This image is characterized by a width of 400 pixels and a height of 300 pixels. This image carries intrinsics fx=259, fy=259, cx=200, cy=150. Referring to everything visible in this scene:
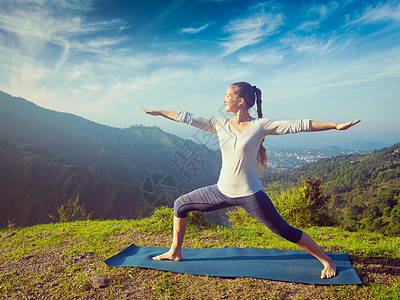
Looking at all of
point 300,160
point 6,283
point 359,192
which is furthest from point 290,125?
point 300,160

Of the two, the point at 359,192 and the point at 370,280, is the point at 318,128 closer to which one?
the point at 370,280

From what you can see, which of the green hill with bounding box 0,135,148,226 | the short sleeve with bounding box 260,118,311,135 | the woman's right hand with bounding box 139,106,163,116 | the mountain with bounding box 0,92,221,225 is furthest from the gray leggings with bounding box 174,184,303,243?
the green hill with bounding box 0,135,148,226

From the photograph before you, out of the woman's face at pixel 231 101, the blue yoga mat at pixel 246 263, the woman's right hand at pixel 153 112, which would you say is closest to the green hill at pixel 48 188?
the blue yoga mat at pixel 246 263

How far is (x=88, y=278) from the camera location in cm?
268

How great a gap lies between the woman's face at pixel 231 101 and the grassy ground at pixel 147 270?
174cm

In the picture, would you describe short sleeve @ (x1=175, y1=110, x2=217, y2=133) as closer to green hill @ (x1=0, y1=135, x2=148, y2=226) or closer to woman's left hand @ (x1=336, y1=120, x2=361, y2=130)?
woman's left hand @ (x1=336, y1=120, x2=361, y2=130)

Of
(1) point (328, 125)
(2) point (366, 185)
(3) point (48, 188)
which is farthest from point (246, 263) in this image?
(3) point (48, 188)

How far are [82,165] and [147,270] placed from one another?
158 feet

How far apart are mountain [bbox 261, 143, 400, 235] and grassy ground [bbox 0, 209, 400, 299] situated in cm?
1022

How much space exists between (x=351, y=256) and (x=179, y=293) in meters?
2.19

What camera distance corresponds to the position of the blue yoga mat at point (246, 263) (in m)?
2.66

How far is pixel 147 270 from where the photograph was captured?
2842 mm

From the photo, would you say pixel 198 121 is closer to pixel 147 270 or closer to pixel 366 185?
pixel 147 270

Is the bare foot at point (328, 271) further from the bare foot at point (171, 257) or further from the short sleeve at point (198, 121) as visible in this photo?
the short sleeve at point (198, 121)
